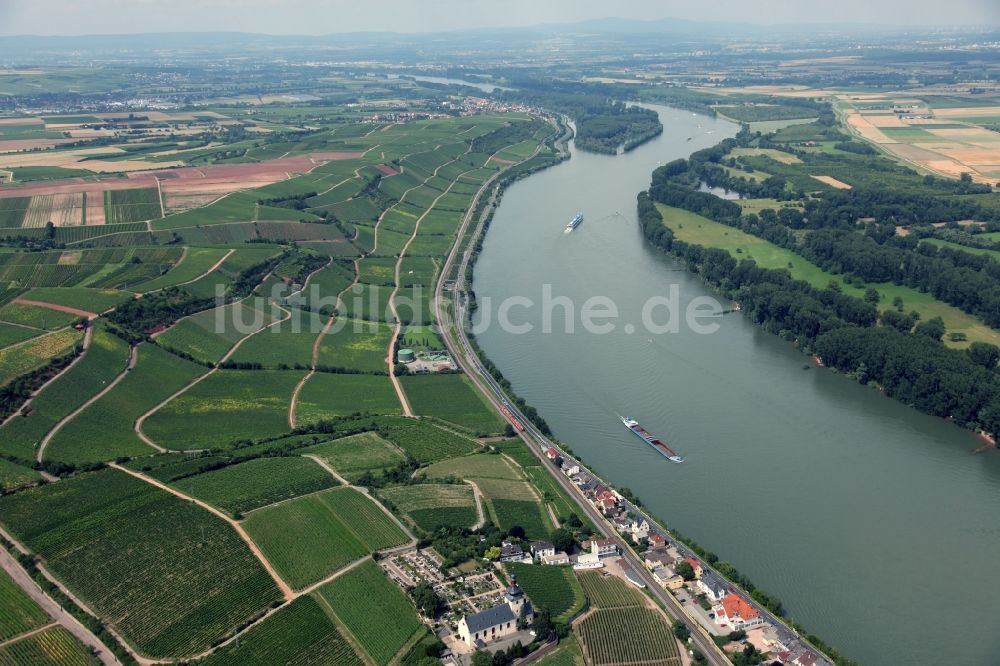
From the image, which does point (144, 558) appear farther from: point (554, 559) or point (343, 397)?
point (343, 397)

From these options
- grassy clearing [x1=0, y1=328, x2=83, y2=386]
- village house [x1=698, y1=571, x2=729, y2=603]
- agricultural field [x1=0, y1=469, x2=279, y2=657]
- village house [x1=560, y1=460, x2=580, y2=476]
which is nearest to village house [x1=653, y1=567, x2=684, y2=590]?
village house [x1=698, y1=571, x2=729, y2=603]

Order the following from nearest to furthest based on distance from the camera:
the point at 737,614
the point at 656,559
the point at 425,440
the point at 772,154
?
the point at 737,614
the point at 656,559
the point at 425,440
the point at 772,154

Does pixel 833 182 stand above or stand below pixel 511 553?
above

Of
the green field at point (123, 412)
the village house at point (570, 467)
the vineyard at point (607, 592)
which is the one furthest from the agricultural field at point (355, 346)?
the vineyard at point (607, 592)

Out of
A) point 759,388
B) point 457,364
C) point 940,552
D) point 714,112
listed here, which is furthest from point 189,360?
point 714,112

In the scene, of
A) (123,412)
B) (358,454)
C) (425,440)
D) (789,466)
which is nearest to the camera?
(789,466)

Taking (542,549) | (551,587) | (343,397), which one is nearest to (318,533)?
(542,549)

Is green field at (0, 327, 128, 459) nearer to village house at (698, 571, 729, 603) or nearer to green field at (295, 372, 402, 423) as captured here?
green field at (295, 372, 402, 423)

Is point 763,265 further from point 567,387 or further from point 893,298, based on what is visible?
point 567,387
